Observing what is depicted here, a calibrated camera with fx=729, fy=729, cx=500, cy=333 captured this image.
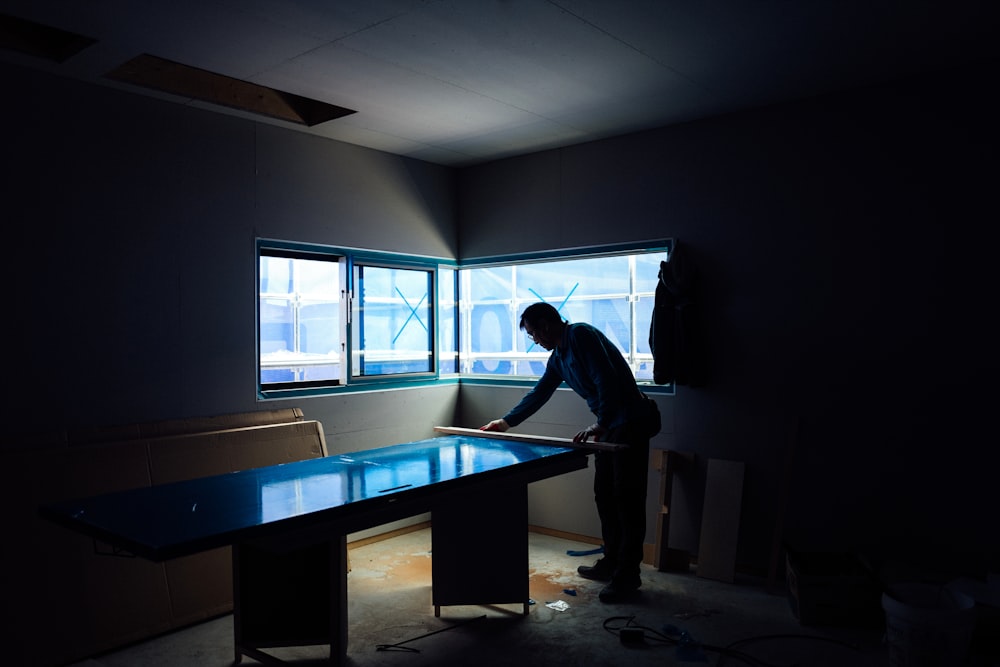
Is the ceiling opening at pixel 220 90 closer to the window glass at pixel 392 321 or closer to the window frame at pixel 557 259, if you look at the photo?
the window glass at pixel 392 321

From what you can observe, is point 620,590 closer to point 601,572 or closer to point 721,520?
point 601,572

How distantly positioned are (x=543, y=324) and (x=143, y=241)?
2222 mm

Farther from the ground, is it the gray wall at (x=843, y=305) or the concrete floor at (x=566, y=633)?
the gray wall at (x=843, y=305)

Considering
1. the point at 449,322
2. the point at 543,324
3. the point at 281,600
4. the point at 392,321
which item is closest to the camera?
the point at 281,600

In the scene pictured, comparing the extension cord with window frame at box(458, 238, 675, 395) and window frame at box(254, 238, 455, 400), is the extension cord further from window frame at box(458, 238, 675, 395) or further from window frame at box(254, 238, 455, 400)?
window frame at box(254, 238, 455, 400)

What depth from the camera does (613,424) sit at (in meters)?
4.08

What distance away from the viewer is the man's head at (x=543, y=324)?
13.6ft

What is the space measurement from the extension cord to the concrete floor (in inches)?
0.9

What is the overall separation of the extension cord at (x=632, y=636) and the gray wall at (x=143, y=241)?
2299 mm

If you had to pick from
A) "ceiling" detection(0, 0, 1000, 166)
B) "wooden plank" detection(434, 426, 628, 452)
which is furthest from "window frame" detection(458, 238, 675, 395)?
"wooden plank" detection(434, 426, 628, 452)

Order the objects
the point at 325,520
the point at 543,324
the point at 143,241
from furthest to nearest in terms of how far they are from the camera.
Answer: the point at 543,324 → the point at 143,241 → the point at 325,520

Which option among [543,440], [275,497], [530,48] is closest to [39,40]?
[530,48]

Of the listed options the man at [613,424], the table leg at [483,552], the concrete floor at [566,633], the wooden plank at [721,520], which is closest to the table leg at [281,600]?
the concrete floor at [566,633]

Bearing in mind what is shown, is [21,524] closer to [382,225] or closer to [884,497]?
[382,225]
